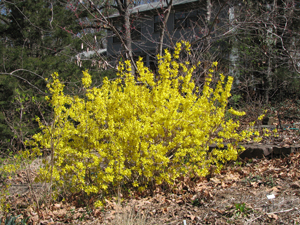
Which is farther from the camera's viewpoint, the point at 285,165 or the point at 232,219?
the point at 285,165

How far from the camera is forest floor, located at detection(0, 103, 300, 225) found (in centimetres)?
277

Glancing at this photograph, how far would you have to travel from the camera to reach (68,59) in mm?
8953

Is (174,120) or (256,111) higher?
(174,120)

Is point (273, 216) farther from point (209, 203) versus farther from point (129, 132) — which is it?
point (129, 132)

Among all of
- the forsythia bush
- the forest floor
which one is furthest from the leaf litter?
the forsythia bush

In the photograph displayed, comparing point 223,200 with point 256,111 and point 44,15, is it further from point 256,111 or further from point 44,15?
point 44,15

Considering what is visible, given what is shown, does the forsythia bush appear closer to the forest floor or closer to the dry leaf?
the forest floor

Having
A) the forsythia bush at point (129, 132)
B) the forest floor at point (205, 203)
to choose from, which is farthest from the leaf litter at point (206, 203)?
the forsythia bush at point (129, 132)

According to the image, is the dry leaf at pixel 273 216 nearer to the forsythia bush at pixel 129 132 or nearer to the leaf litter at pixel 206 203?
the leaf litter at pixel 206 203

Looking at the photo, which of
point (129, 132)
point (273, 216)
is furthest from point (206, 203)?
point (129, 132)

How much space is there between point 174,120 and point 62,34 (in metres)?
6.92

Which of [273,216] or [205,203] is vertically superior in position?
[273,216]

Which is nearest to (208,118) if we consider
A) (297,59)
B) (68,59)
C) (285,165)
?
(285,165)

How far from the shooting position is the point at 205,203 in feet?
10.5
